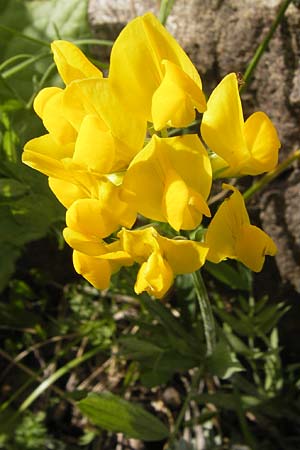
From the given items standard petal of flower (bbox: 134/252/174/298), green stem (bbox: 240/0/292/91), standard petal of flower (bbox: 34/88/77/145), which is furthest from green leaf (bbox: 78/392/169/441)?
green stem (bbox: 240/0/292/91)

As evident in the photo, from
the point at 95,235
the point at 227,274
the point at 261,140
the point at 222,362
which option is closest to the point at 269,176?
the point at 227,274

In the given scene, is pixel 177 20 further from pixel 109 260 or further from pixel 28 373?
pixel 28 373

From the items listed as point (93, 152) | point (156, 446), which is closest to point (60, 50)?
point (93, 152)

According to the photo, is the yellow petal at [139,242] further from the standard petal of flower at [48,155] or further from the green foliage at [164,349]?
the green foliage at [164,349]

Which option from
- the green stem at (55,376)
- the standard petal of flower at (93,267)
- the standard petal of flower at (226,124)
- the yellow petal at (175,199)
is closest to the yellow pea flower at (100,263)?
the standard petal of flower at (93,267)

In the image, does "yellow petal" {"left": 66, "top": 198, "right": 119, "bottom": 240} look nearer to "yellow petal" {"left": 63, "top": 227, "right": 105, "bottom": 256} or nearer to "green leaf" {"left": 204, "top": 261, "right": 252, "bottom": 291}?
"yellow petal" {"left": 63, "top": 227, "right": 105, "bottom": 256}

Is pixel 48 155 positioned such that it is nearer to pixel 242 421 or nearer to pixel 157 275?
pixel 157 275
